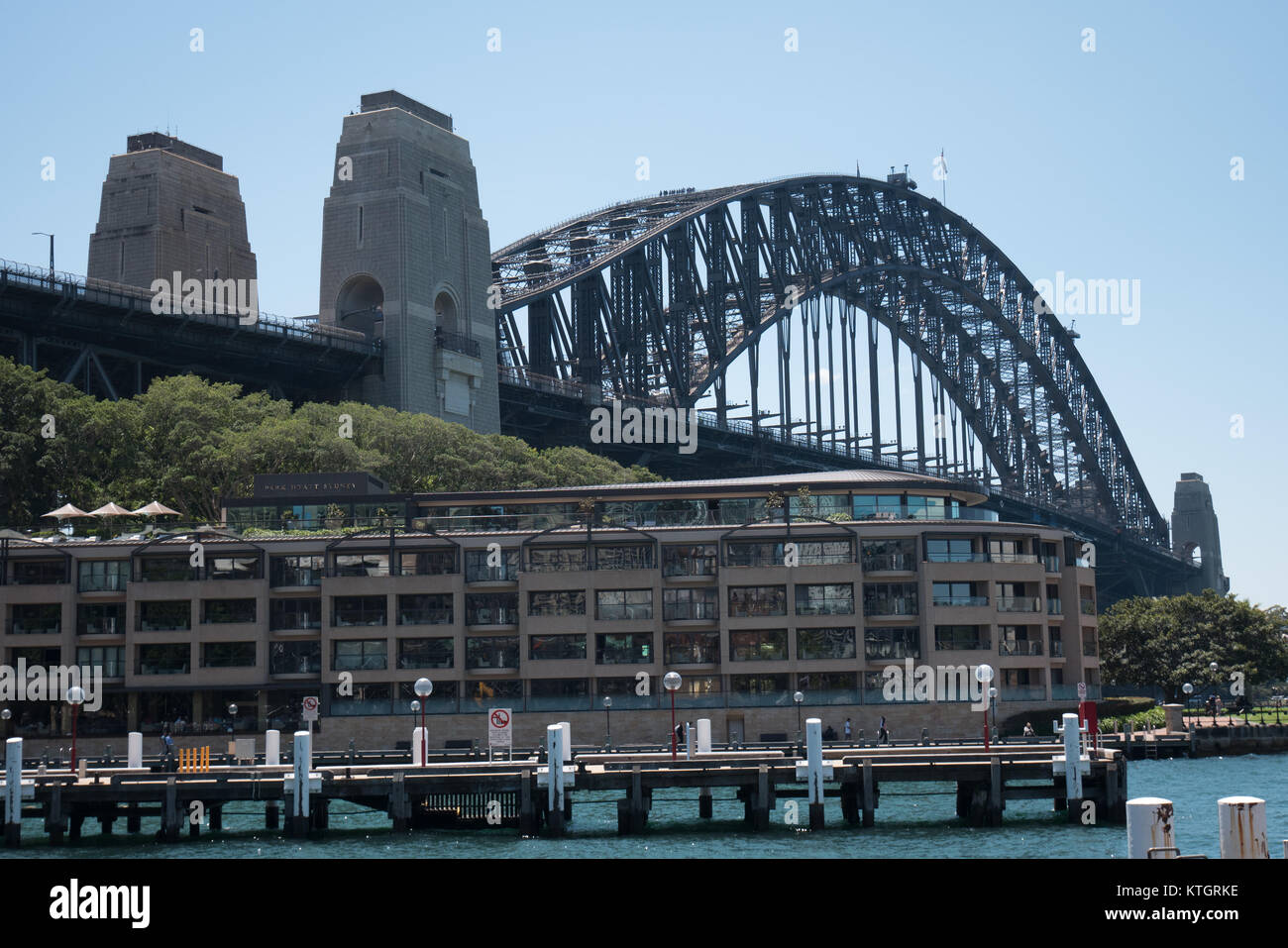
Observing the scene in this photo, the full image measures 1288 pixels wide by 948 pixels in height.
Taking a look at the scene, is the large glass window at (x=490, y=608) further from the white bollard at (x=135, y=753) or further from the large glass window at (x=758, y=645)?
the white bollard at (x=135, y=753)

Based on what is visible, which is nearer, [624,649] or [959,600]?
[624,649]

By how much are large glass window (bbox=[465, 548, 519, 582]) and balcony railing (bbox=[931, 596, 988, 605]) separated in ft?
82.1

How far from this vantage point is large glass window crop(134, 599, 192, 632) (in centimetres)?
9669

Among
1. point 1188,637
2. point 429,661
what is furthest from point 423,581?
point 1188,637

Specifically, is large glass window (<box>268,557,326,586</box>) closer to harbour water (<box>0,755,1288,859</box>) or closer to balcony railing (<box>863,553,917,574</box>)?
harbour water (<box>0,755,1288,859</box>)

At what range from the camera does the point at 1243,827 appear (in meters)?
18.2

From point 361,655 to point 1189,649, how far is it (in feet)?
267

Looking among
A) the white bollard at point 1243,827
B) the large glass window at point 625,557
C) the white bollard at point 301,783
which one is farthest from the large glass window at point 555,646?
the white bollard at point 1243,827

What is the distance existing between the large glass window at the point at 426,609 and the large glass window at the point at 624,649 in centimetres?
901

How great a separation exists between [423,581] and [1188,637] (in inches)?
3106

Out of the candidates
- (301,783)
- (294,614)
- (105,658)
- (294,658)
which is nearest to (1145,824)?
(301,783)

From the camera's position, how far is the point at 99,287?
127 metres

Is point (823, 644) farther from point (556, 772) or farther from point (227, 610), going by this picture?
point (556, 772)

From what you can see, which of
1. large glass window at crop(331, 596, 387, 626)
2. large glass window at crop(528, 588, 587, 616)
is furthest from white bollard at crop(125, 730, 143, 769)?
large glass window at crop(528, 588, 587, 616)
